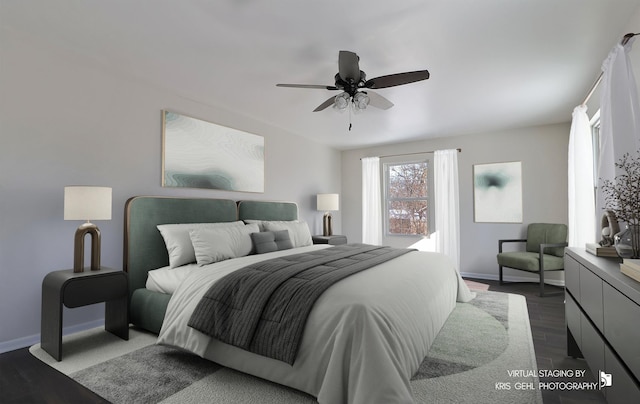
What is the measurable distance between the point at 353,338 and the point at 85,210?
221 cm

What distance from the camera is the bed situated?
159 cm

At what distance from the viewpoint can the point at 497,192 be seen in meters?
5.27

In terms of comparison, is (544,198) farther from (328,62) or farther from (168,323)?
(168,323)

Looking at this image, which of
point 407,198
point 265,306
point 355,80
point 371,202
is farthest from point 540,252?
point 265,306

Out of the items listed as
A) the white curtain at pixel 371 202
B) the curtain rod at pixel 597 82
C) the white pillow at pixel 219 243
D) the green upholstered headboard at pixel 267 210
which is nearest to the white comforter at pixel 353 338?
the white pillow at pixel 219 243

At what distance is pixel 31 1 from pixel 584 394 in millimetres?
4245

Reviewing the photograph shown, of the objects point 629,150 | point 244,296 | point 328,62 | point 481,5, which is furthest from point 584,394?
point 328,62

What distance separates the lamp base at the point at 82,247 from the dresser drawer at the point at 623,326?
3.30 metres

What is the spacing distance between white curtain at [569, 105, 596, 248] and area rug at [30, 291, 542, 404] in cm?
146

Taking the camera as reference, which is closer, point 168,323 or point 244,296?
point 244,296

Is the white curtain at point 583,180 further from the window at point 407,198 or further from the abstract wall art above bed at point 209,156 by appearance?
the abstract wall art above bed at point 209,156

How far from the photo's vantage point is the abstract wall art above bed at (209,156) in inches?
141

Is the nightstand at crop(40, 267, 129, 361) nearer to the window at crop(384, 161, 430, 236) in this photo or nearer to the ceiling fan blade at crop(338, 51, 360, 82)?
the ceiling fan blade at crop(338, 51, 360, 82)

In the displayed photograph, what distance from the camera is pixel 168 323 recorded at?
2.30m
